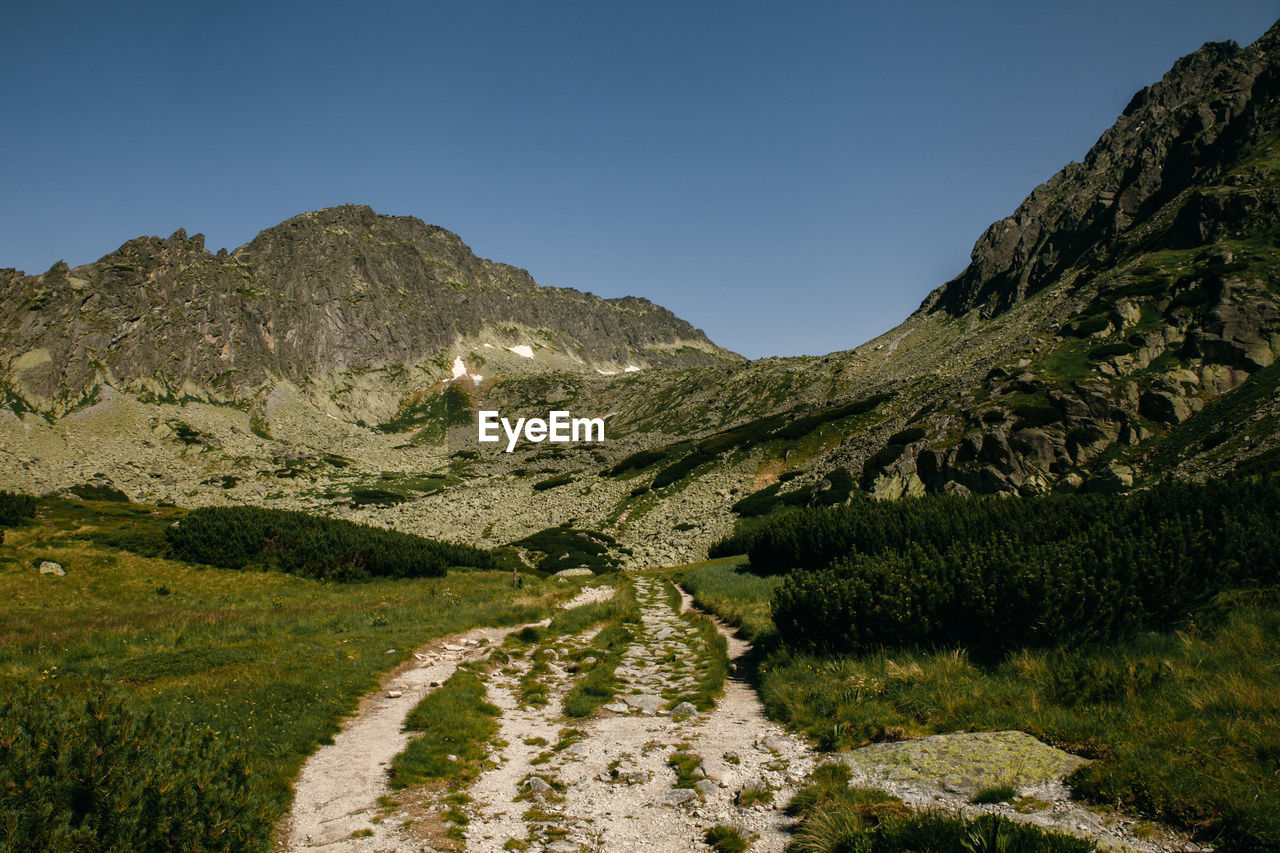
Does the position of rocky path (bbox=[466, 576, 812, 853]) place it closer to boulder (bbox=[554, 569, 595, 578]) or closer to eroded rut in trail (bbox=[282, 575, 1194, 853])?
eroded rut in trail (bbox=[282, 575, 1194, 853])

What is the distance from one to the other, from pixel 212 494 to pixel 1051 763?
5207 inches

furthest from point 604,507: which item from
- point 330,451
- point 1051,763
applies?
point 330,451

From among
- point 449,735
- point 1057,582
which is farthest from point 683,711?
point 1057,582

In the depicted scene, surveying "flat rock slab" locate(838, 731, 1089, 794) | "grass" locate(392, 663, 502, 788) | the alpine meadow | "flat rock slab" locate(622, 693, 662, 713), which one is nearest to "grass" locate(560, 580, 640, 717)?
the alpine meadow

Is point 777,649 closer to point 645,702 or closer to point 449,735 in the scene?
point 645,702

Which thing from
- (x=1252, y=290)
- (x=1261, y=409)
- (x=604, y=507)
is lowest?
(x=604, y=507)

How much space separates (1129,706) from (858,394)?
323 ft

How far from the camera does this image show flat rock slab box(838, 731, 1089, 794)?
810 centimetres

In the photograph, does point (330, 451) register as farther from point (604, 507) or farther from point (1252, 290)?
point (1252, 290)

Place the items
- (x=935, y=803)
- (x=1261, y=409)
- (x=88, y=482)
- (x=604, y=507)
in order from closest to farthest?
1. (x=935, y=803)
2. (x=1261, y=409)
3. (x=604, y=507)
4. (x=88, y=482)

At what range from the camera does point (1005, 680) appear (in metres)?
11.6

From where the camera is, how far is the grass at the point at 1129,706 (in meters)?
6.90

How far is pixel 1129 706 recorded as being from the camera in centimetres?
950

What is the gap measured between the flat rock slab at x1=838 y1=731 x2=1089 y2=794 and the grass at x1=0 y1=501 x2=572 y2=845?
873 centimetres
